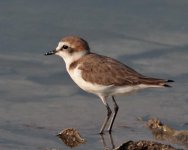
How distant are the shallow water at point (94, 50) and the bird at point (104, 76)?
0.39 m

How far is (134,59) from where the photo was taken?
12.1 meters

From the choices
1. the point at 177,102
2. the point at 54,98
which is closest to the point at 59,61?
the point at 54,98

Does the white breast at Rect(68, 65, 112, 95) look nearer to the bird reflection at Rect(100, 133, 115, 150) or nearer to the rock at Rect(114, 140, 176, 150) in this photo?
the bird reflection at Rect(100, 133, 115, 150)

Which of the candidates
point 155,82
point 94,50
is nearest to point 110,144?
point 155,82

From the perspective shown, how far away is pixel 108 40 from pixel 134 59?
2.80 ft

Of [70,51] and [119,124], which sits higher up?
[70,51]

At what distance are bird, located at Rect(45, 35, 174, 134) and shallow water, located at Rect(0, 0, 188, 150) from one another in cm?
39

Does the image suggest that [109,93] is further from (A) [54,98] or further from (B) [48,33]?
(B) [48,33]

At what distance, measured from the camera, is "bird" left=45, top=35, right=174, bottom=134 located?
32.5 ft

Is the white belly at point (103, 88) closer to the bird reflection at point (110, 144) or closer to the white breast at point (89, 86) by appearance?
the white breast at point (89, 86)

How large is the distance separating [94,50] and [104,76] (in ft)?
8.24

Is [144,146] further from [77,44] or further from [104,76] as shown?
[77,44]

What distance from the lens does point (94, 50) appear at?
12531 mm

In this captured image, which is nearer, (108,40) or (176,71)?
(176,71)
